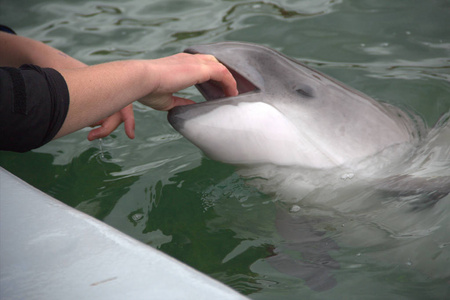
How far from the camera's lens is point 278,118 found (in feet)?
10.7

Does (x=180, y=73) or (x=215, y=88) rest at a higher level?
(x=180, y=73)

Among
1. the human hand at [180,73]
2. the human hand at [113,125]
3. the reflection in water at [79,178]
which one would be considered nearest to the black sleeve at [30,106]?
the human hand at [180,73]

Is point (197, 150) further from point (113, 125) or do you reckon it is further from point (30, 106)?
point (30, 106)

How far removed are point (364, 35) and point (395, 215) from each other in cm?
317

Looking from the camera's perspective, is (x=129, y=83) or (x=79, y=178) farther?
(x=79, y=178)

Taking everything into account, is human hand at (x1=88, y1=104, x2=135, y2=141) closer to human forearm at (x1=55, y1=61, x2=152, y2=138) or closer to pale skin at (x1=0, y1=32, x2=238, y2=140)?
pale skin at (x1=0, y1=32, x2=238, y2=140)

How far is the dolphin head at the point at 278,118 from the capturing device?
313 centimetres

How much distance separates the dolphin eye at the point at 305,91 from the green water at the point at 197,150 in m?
0.74

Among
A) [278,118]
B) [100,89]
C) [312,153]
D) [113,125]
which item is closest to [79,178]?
[113,125]

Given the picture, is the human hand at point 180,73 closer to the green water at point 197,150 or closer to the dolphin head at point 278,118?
the dolphin head at point 278,118

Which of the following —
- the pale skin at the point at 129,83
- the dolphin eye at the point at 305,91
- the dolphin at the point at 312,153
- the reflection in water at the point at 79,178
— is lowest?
the reflection in water at the point at 79,178

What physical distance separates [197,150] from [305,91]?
1.26m

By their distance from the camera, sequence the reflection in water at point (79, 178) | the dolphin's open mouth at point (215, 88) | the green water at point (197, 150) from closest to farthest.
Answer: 1. the green water at point (197, 150)
2. the dolphin's open mouth at point (215, 88)
3. the reflection in water at point (79, 178)

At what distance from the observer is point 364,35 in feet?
19.2
